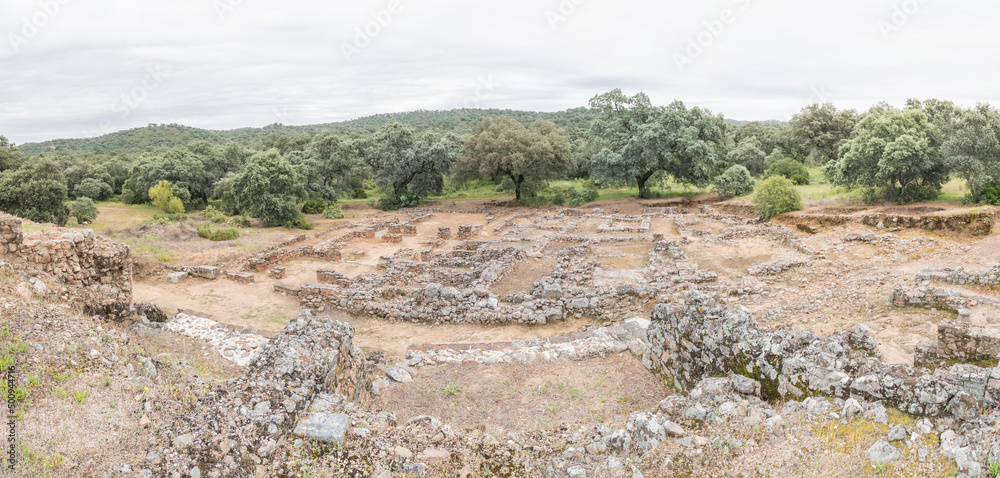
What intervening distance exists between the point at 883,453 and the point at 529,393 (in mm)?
5046

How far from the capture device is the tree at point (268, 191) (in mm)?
29891

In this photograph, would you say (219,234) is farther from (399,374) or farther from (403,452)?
(403,452)

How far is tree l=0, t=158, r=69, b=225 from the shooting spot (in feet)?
84.1

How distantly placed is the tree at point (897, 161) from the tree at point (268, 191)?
30859 millimetres

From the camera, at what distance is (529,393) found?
344 inches

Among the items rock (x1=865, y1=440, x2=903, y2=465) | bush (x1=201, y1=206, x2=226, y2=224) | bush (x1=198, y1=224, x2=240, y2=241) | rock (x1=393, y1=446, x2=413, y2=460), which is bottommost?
rock (x1=393, y1=446, x2=413, y2=460)

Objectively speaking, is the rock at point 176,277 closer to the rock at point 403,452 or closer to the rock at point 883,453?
the rock at point 403,452

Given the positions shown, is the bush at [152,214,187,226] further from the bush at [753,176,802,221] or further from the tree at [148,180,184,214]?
the bush at [753,176,802,221]

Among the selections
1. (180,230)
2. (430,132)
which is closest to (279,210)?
(180,230)

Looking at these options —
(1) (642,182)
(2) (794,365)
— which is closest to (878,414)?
(2) (794,365)

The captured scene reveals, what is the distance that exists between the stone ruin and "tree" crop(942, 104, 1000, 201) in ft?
102

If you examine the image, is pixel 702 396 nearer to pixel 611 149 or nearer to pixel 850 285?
pixel 850 285

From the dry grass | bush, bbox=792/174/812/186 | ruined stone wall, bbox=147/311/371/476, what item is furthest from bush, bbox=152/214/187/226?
bush, bbox=792/174/812/186

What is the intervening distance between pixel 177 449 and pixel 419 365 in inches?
219
